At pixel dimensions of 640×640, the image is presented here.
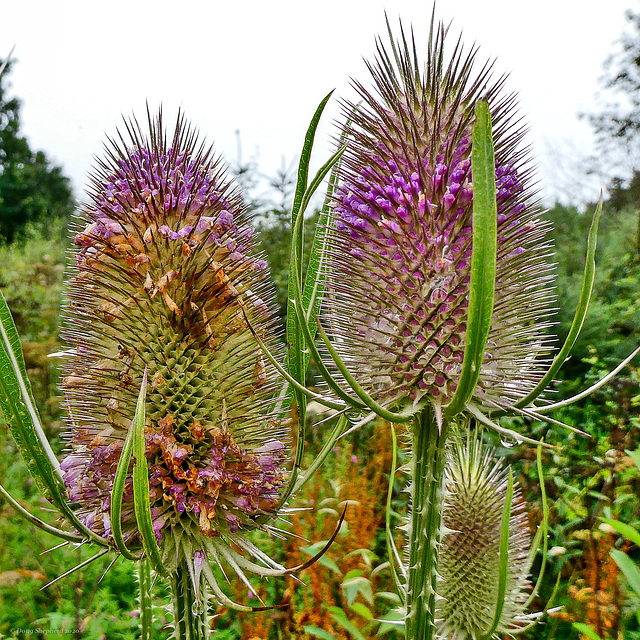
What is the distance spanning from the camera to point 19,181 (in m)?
26.9

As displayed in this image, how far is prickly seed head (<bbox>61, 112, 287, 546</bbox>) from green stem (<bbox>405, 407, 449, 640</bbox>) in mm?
372

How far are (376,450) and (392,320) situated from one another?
10.1 feet

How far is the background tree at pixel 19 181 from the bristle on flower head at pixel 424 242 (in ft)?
85.8

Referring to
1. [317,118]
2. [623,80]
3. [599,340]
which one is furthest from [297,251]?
[623,80]

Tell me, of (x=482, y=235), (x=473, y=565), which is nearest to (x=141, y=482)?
(x=482, y=235)

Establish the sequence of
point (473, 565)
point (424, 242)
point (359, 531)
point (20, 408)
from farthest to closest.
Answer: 1. point (359, 531)
2. point (473, 565)
3. point (424, 242)
4. point (20, 408)

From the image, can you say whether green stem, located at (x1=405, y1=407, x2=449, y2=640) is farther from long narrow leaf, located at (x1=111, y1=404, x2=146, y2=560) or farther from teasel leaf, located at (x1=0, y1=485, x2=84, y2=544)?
teasel leaf, located at (x1=0, y1=485, x2=84, y2=544)

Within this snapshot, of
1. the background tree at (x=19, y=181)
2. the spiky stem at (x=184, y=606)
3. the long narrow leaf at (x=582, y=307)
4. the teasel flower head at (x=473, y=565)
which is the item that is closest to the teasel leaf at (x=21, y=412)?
the spiky stem at (x=184, y=606)

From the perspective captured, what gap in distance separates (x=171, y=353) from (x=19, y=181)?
1195 inches

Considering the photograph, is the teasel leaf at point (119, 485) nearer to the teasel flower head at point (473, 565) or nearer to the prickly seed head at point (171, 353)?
the prickly seed head at point (171, 353)

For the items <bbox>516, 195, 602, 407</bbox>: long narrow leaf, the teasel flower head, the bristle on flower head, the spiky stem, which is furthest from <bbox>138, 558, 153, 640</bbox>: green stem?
<bbox>516, 195, 602, 407</bbox>: long narrow leaf

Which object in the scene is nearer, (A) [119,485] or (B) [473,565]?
(A) [119,485]

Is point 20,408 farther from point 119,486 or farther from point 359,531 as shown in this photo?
point 359,531

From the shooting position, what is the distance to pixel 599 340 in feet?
17.8
